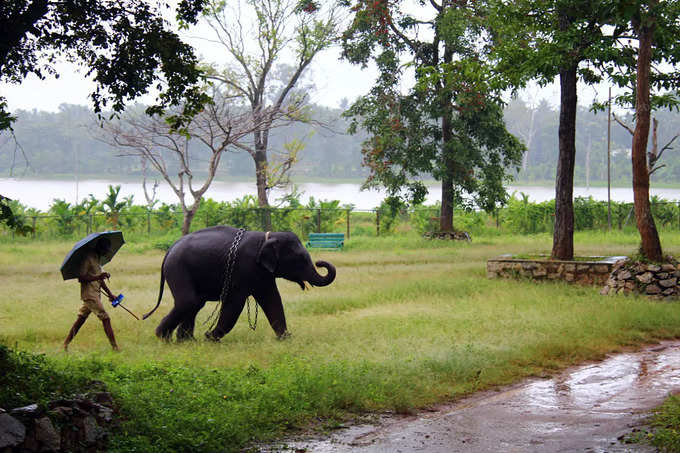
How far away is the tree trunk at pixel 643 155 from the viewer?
14.2 meters

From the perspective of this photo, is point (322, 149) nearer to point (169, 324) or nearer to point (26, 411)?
point (169, 324)

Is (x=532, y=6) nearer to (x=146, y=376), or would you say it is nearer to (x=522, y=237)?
(x=146, y=376)

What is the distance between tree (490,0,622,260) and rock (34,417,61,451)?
1277cm

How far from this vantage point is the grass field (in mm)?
6727

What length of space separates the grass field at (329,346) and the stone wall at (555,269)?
507mm

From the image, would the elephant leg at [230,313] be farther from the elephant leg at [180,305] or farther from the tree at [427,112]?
the tree at [427,112]

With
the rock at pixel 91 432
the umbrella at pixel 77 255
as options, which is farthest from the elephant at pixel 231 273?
the rock at pixel 91 432

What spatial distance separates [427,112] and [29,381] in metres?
21.9

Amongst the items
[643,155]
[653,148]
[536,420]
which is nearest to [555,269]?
[643,155]

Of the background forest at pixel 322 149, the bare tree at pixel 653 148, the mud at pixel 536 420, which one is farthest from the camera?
the background forest at pixel 322 149

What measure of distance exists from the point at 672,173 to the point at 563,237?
45.7 metres

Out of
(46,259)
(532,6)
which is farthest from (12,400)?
(46,259)

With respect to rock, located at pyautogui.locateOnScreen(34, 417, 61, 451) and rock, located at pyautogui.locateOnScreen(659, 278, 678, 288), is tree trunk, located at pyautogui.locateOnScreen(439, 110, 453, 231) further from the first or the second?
rock, located at pyautogui.locateOnScreen(34, 417, 61, 451)

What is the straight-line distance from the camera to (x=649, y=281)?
45.7 ft
